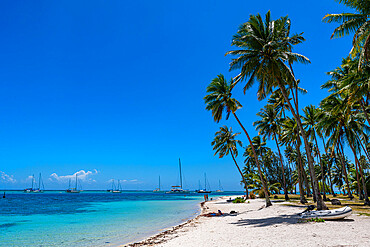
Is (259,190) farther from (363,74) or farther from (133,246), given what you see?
(133,246)

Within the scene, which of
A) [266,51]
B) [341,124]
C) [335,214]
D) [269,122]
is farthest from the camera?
[269,122]

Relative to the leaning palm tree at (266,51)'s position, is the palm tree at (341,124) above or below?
below

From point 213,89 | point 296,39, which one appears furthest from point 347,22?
point 213,89

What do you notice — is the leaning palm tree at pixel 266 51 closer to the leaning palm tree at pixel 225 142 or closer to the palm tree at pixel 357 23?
the palm tree at pixel 357 23

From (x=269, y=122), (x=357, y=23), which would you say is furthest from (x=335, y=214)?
(x=269, y=122)

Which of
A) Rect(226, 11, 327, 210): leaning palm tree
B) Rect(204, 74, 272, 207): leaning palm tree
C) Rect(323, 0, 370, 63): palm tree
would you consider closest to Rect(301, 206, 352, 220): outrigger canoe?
Rect(226, 11, 327, 210): leaning palm tree

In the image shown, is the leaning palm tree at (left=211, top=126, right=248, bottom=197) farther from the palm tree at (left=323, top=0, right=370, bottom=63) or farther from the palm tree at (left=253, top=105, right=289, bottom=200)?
the palm tree at (left=323, top=0, right=370, bottom=63)

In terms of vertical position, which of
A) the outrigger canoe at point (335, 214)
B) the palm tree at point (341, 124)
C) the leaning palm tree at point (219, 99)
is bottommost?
the outrigger canoe at point (335, 214)

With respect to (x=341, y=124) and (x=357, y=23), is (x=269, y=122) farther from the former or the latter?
(x=357, y=23)

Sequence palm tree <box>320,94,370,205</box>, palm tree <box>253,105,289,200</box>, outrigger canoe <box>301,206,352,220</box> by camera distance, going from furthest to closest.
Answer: palm tree <box>253,105,289,200</box>, palm tree <box>320,94,370,205</box>, outrigger canoe <box>301,206,352,220</box>

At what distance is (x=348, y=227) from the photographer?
33.5 ft

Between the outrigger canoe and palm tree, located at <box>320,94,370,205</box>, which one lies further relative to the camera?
palm tree, located at <box>320,94,370,205</box>

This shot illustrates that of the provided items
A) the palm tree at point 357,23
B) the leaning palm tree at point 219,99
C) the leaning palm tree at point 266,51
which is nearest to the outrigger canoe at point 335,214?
the leaning palm tree at point 266,51

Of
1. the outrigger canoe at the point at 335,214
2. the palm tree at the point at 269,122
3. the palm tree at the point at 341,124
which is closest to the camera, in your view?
the outrigger canoe at the point at 335,214
